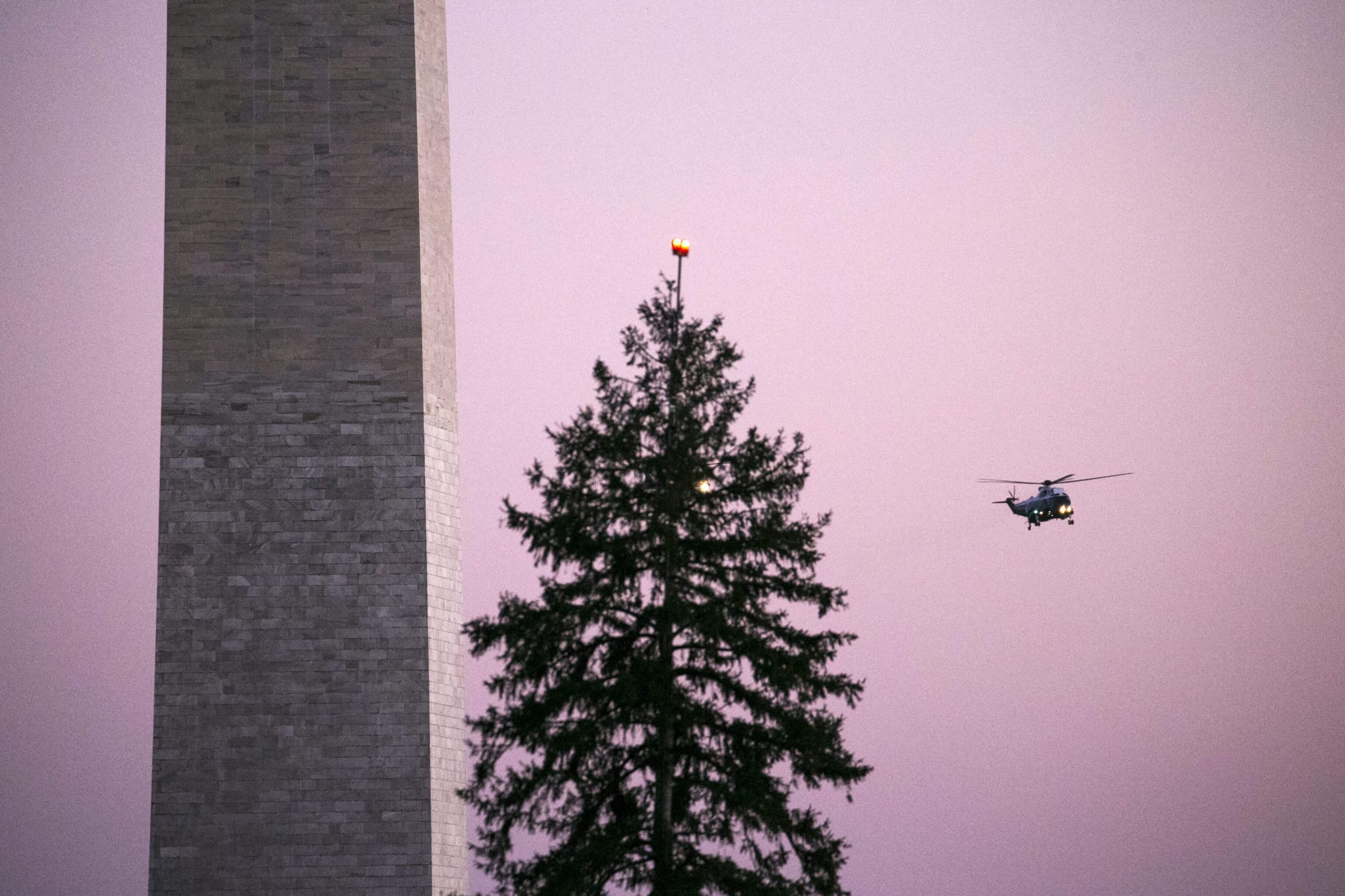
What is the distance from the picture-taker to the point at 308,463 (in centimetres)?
2970

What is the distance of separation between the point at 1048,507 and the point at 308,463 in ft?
65.0

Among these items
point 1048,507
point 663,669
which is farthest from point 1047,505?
point 663,669

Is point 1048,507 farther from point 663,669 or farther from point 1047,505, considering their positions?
point 663,669

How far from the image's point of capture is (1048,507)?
1702 inches

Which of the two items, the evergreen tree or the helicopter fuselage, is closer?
the evergreen tree

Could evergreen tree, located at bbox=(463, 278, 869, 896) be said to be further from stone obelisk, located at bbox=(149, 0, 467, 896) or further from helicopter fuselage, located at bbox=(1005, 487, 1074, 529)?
helicopter fuselage, located at bbox=(1005, 487, 1074, 529)

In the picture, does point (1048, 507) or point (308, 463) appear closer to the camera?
point (308, 463)

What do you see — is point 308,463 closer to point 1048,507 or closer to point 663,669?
point 663,669

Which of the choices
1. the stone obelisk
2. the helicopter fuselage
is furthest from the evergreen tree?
the helicopter fuselage

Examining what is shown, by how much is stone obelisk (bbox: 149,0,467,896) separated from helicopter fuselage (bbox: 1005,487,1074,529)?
17.4 metres

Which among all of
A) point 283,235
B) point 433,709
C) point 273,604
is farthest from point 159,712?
point 283,235

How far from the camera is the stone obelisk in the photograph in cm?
2856

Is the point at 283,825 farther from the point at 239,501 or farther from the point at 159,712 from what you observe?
the point at 239,501

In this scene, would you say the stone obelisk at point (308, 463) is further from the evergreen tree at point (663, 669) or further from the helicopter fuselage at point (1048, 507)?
the helicopter fuselage at point (1048, 507)
